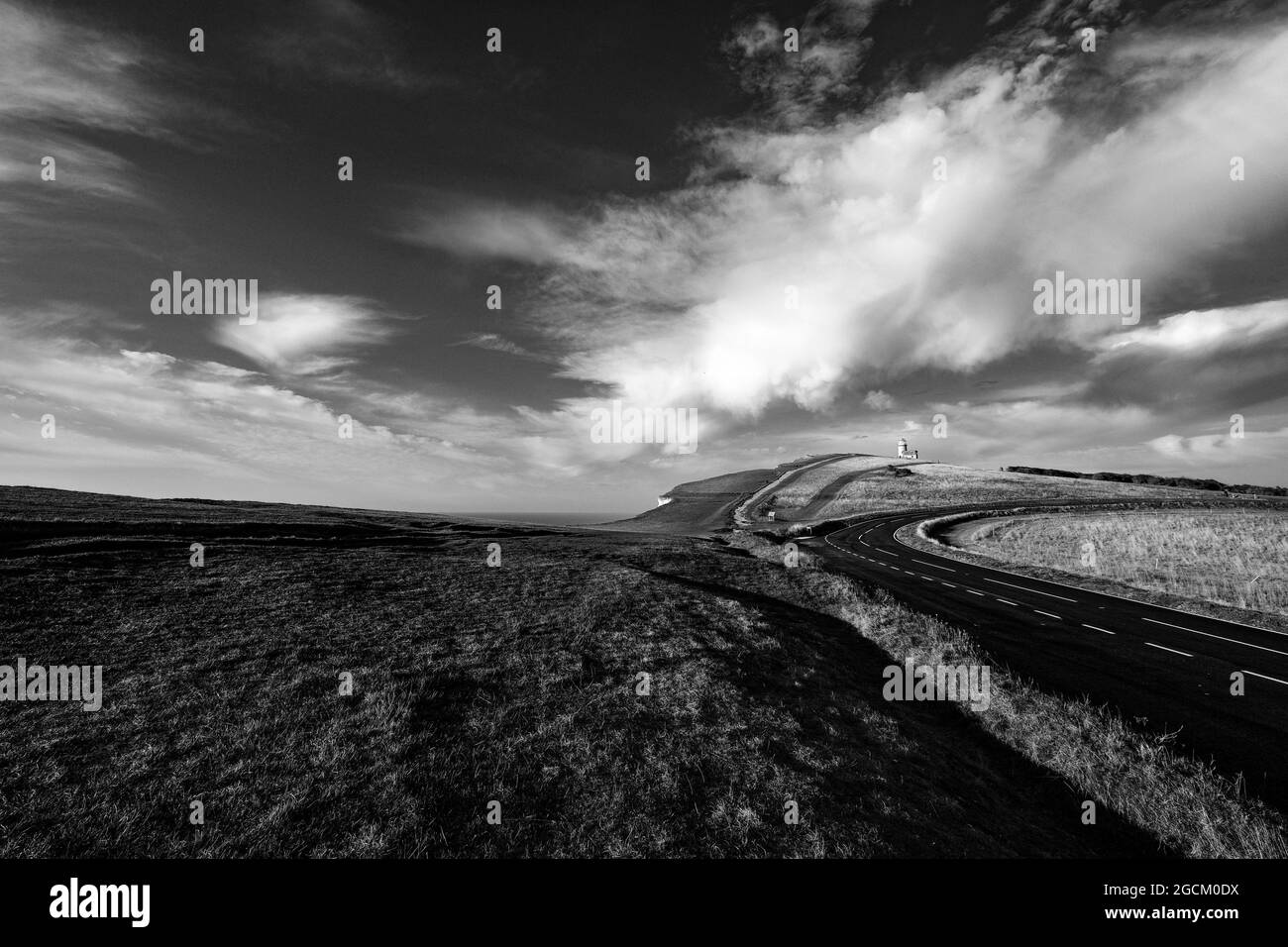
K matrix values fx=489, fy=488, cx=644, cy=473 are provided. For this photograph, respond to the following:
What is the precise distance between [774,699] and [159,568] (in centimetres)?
2379

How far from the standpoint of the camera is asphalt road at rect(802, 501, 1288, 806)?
1075 cm

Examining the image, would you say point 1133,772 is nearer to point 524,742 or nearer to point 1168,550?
point 524,742

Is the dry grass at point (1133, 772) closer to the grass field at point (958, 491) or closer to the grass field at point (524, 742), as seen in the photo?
the grass field at point (524, 742)

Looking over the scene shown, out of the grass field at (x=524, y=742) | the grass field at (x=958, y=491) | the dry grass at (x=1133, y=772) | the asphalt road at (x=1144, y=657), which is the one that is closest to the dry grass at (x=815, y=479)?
the grass field at (x=958, y=491)

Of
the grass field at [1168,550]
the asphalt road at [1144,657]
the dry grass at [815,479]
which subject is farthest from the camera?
the dry grass at [815,479]

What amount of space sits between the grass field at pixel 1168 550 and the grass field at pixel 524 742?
Answer: 20.1 meters

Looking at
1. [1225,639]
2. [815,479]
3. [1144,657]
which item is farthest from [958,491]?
[1144,657]

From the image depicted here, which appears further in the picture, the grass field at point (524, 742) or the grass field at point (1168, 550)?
the grass field at point (1168, 550)

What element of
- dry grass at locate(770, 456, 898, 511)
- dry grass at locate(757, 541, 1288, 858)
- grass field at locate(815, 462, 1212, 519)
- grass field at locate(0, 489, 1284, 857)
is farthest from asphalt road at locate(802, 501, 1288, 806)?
dry grass at locate(770, 456, 898, 511)

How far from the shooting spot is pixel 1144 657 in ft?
51.6

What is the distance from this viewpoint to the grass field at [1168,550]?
2509 centimetres

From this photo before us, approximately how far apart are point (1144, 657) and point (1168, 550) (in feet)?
95.9

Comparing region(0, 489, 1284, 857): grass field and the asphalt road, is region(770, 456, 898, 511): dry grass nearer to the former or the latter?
the asphalt road

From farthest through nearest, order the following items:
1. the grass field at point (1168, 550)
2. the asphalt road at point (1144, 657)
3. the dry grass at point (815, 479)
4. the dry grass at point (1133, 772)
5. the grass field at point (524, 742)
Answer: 1. the dry grass at point (815, 479)
2. the grass field at point (1168, 550)
3. the asphalt road at point (1144, 657)
4. the dry grass at point (1133, 772)
5. the grass field at point (524, 742)
